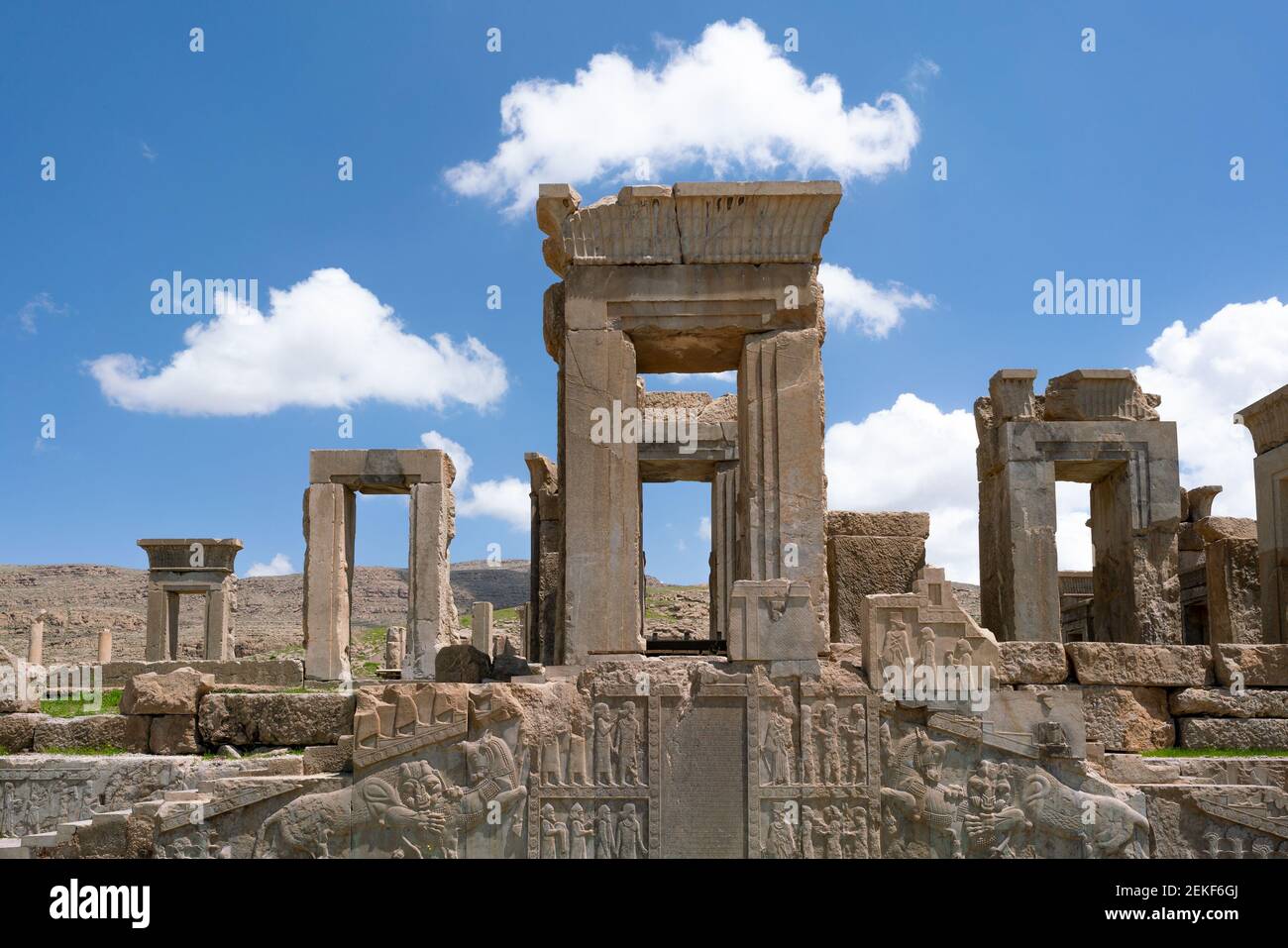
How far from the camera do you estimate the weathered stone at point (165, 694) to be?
29.1 ft

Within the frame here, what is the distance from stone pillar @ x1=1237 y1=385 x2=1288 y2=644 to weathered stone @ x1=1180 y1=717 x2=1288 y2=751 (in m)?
3.03

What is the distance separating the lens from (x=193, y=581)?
22047 mm

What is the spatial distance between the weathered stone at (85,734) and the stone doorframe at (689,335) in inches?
161

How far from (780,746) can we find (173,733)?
504 cm

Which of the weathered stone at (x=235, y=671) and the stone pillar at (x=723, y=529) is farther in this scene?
the stone pillar at (x=723, y=529)

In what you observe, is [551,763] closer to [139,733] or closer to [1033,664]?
[139,733]

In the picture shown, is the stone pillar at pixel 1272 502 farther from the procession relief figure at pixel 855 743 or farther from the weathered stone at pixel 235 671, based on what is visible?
the weathered stone at pixel 235 671

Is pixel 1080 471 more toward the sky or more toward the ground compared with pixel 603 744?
more toward the sky

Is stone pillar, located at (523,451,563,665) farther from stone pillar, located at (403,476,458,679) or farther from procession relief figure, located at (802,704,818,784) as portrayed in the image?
procession relief figure, located at (802,704,818,784)

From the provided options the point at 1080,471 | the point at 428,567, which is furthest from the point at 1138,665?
the point at 428,567

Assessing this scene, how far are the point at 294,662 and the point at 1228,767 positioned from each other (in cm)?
1156

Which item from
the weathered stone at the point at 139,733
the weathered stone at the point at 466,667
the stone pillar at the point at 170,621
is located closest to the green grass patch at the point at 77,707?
the weathered stone at the point at 139,733

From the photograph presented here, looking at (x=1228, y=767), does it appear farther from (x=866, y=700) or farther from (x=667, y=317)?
(x=667, y=317)
